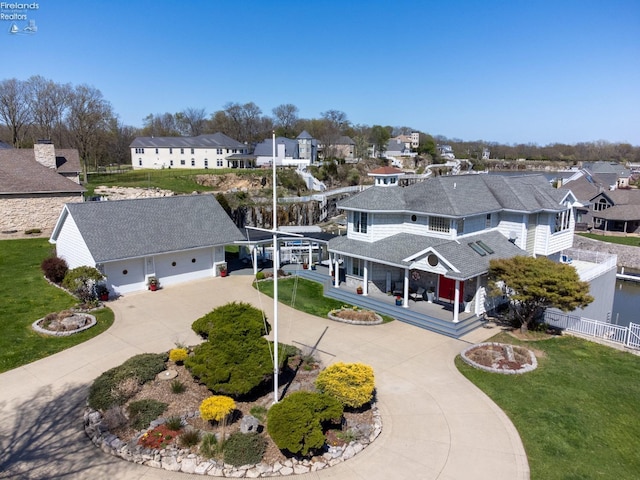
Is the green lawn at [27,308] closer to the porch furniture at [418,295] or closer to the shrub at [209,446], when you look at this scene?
the shrub at [209,446]

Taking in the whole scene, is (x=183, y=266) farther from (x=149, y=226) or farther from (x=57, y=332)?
(x=57, y=332)

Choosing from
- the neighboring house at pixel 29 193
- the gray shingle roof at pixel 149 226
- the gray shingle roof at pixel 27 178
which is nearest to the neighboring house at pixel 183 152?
the neighboring house at pixel 29 193

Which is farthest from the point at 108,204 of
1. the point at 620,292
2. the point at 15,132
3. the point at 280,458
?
the point at 15,132

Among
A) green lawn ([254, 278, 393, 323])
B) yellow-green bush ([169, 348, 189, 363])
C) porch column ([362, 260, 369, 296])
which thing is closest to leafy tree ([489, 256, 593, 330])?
green lawn ([254, 278, 393, 323])

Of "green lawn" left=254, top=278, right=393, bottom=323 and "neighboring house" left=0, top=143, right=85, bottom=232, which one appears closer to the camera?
"green lawn" left=254, top=278, right=393, bottom=323

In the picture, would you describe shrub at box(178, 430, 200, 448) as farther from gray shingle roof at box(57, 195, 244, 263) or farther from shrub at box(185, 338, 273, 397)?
gray shingle roof at box(57, 195, 244, 263)

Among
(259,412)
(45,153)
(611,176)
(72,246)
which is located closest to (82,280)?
(72,246)
